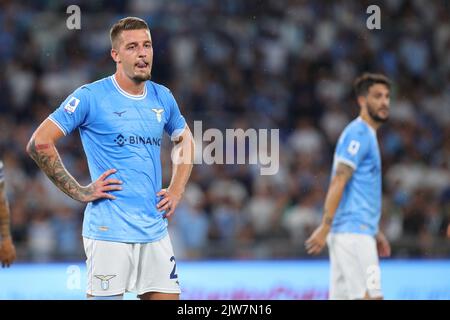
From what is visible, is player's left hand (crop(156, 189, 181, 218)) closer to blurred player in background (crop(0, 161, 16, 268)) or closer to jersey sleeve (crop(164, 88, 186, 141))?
jersey sleeve (crop(164, 88, 186, 141))

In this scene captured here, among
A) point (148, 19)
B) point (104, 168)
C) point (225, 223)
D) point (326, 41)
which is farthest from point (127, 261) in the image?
point (326, 41)

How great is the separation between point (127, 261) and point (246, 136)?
542cm

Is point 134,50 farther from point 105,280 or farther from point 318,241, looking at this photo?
point 318,241

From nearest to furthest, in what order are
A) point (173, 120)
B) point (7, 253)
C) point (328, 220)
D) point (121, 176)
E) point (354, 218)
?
1. point (121, 176)
2. point (173, 120)
3. point (7, 253)
4. point (328, 220)
5. point (354, 218)

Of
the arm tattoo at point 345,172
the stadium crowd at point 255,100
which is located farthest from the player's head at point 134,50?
the stadium crowd at point 255,100

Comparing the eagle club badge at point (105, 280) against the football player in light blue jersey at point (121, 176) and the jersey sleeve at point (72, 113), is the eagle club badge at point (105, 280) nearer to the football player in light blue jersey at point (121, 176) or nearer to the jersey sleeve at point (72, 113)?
the football player in light blue jersey at point (121, 176)

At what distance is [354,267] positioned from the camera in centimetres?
782

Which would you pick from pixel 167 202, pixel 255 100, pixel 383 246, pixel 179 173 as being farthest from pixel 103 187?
pixel 255 100

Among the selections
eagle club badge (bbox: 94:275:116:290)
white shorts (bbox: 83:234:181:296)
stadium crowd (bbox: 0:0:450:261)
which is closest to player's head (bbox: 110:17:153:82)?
white shorts (bbox: 83:234:181:296)

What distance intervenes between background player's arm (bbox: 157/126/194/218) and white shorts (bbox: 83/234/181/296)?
0.86ft

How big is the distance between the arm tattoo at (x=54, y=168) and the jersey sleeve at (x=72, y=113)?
161 mm

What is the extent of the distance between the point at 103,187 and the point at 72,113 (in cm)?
49

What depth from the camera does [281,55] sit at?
13703mm

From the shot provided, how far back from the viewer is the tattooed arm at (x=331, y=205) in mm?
7670
